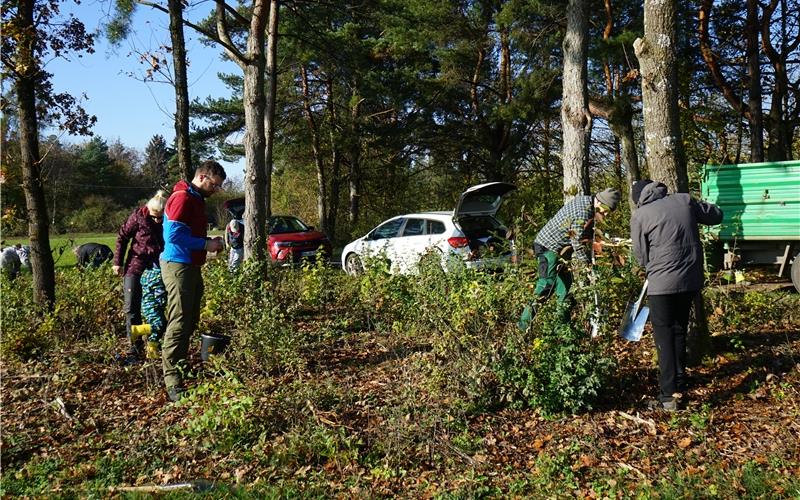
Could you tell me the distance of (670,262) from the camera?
446 centimetres

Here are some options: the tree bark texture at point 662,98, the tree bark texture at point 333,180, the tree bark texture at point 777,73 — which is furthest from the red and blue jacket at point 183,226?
the tree bark texture at point 333,180

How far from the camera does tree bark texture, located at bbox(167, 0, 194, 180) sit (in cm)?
851

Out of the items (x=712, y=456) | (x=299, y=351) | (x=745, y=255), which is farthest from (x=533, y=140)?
(x=712, y=456)

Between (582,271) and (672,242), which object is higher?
(672,242)

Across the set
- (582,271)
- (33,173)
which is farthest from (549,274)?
(33,173)

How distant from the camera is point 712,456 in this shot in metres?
3.83

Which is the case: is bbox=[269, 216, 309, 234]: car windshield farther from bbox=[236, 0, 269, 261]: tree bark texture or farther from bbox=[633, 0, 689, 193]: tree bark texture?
bbox=[633, 0, 689, 193]: tree bark texture

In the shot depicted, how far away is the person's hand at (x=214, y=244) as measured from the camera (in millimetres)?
5172

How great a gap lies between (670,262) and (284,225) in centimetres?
Result: 1391

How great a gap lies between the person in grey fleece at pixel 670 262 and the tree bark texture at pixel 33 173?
650 centimetres

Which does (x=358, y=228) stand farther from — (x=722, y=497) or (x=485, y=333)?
(x=722, y=497)

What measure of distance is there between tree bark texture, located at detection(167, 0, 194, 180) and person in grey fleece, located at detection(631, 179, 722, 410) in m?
6.27

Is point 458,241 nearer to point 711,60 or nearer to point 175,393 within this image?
point 175,393

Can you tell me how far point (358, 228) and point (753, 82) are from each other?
1481 cm
